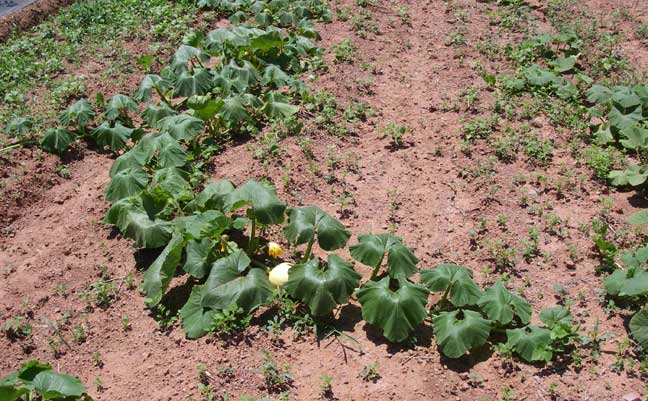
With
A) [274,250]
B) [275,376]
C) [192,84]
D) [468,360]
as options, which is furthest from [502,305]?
[192,84]

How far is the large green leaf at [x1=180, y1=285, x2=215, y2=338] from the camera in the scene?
4.40 metres

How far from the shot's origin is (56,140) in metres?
6.26

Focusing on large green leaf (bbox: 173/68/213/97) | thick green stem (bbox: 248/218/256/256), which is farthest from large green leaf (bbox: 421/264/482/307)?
large green leaf (bbox: 173/68/213/97)

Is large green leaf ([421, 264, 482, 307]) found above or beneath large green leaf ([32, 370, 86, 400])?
above

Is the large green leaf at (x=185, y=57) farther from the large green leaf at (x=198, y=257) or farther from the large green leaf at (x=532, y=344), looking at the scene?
the large green leaf at (x=532, y=344)

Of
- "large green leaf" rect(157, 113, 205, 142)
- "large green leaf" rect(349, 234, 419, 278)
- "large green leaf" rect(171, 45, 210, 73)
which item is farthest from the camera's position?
"large green leaf" rect(171, 45, 210, 73)

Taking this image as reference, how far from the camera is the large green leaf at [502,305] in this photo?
4.21 metres

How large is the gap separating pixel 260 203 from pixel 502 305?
1763mm

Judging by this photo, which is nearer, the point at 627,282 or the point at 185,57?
the point at 627,282

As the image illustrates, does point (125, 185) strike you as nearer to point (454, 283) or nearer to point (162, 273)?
point (162, 273)

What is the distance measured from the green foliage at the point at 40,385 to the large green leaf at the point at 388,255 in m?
1.94

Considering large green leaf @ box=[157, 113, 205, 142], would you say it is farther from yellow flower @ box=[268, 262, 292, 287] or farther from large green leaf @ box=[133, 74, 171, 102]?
yellow flower @ box=[268, 262, 292, 287]

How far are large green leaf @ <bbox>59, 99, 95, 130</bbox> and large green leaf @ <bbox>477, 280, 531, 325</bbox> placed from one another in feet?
13.6

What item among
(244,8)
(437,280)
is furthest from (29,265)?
(244,8)
